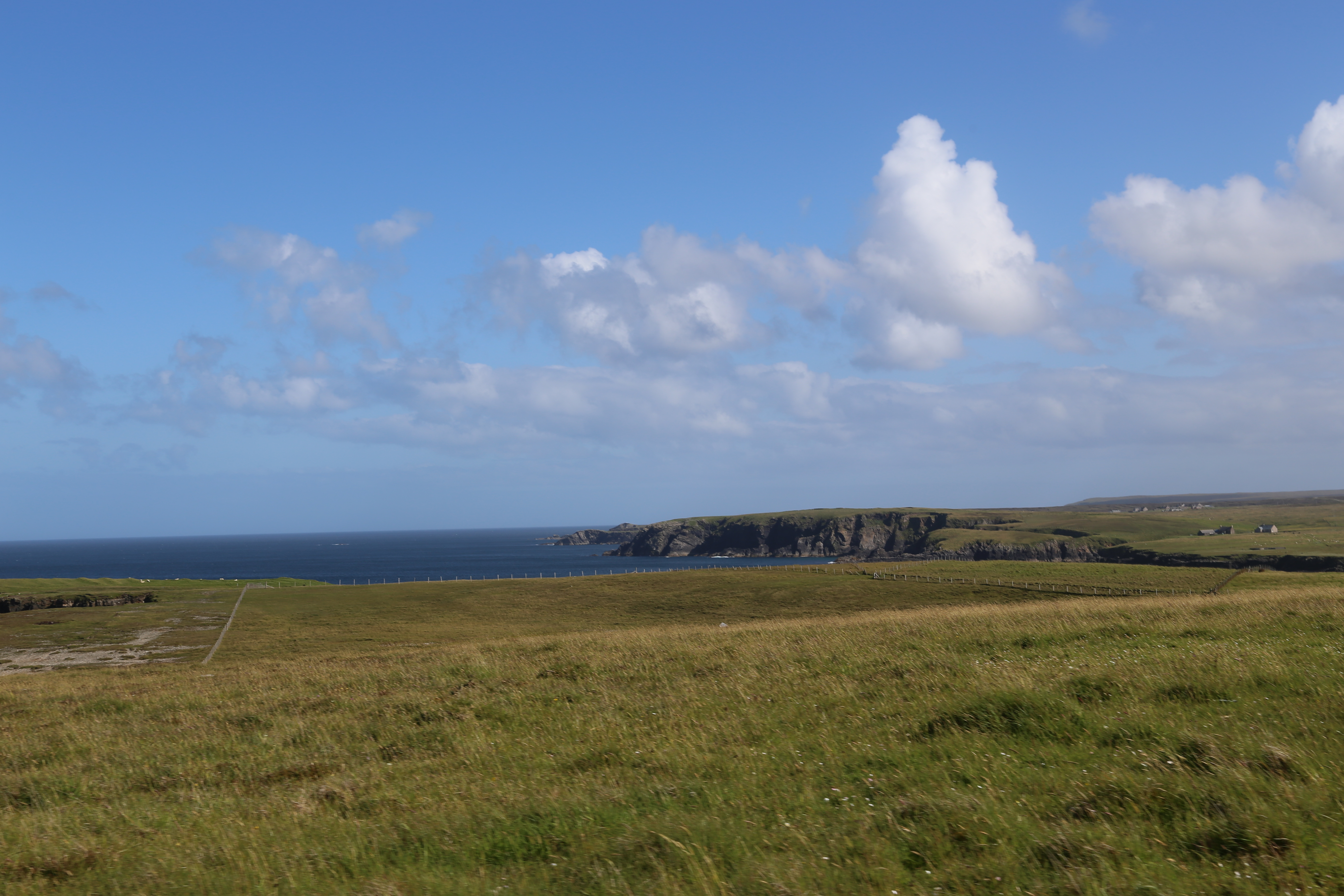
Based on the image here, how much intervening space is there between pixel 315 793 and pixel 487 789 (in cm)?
226

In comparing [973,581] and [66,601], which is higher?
[66,601]

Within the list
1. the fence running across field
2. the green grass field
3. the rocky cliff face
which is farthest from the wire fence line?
the green grass field

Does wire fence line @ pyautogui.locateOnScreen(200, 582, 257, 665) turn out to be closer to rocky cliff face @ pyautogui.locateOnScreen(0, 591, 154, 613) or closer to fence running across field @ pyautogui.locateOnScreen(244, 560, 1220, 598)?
fence running across field @ pyautogui.locateOnScreen(244, 560, 1220, 598)

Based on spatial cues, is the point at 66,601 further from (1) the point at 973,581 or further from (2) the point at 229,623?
(1) the point at 973,581

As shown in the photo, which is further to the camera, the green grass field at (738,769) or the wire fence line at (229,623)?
the wire fence line at (229,623)

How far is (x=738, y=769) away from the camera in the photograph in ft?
29.7

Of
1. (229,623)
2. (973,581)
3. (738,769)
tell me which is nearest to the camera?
(738,769)

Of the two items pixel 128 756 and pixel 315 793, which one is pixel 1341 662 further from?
pixel 128 756

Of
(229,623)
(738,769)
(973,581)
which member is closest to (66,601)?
(229,623)

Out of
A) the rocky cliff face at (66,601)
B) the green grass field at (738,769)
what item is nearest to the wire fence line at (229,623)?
the rocky cliff face at (66,601)

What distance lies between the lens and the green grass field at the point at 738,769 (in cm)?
612

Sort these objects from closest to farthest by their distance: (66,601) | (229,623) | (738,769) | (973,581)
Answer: (738,769), (229,623), (973,581), (66,601)

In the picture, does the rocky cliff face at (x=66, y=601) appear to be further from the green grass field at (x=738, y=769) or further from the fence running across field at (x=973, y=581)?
the green grass field at (x=738, y=769)

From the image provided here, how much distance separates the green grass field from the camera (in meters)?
6.12
